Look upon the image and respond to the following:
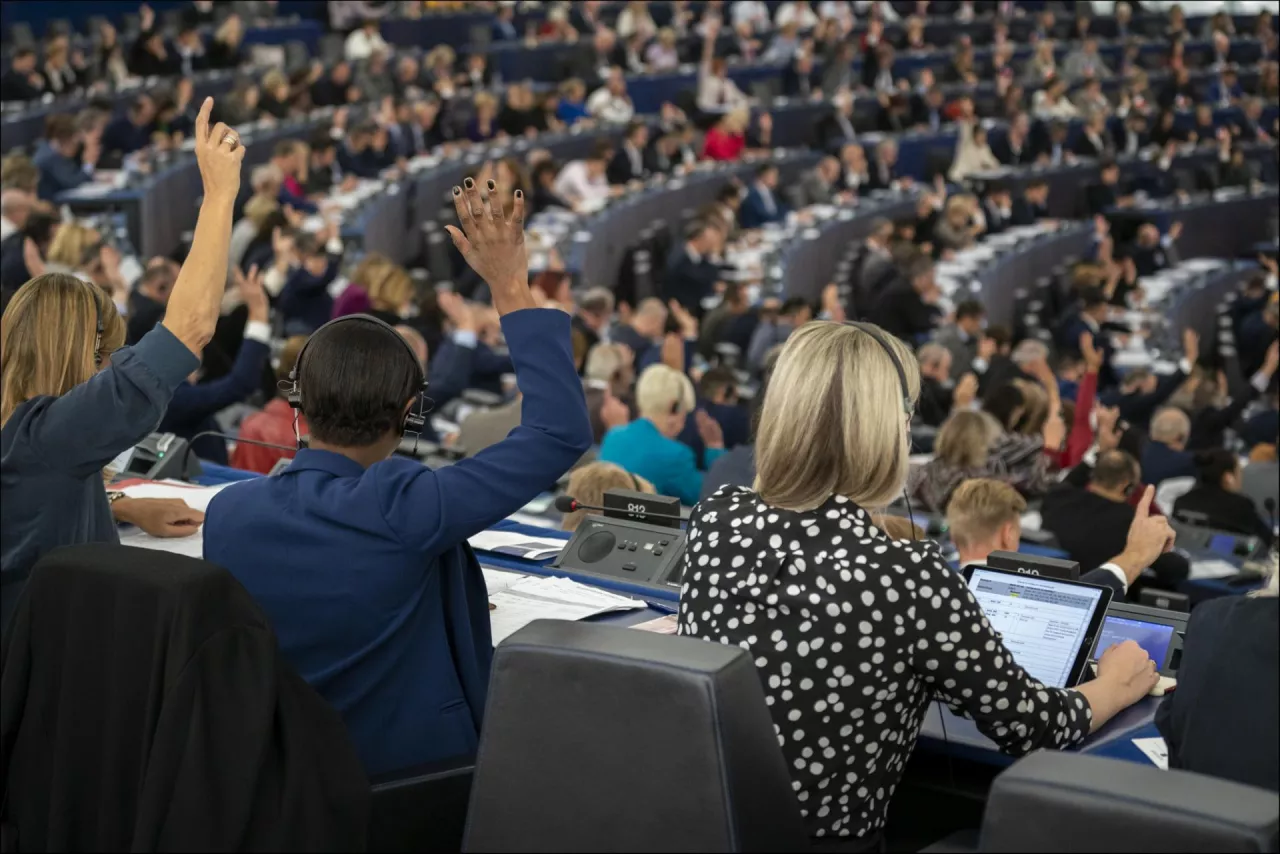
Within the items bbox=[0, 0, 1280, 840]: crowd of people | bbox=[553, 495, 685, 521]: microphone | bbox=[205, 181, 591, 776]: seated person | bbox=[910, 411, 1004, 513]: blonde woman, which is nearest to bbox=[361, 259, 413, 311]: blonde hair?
bbox=[0, 0, 1280, 840]: crowd of people

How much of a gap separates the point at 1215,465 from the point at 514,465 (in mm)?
4804

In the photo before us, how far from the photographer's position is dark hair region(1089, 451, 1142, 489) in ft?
18.9

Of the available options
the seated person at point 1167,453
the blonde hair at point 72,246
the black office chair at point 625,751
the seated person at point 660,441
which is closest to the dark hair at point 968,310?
the seated person at point 1167,453

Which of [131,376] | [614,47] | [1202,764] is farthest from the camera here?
[614,47]

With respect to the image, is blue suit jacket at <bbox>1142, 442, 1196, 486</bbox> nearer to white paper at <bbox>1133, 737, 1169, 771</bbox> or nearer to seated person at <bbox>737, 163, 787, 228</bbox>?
white paper at <bbox>1133, 737, 1169, 771</bbox>

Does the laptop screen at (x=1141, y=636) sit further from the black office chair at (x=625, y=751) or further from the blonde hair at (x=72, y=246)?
the blonde hair at (x=72, y=246)

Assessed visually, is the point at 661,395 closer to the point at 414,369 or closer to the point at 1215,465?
the point at 1215,465

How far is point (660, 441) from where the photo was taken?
19.9ft

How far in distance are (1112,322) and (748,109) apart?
478 cm

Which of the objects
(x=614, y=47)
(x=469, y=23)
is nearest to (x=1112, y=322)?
(x=614, y=47)

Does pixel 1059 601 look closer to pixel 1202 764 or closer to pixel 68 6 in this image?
pixel 1202 764

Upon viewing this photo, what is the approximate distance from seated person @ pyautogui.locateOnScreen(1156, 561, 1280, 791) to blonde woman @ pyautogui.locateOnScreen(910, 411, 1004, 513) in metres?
4.07

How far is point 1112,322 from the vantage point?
11039mm

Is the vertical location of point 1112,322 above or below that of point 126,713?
below
